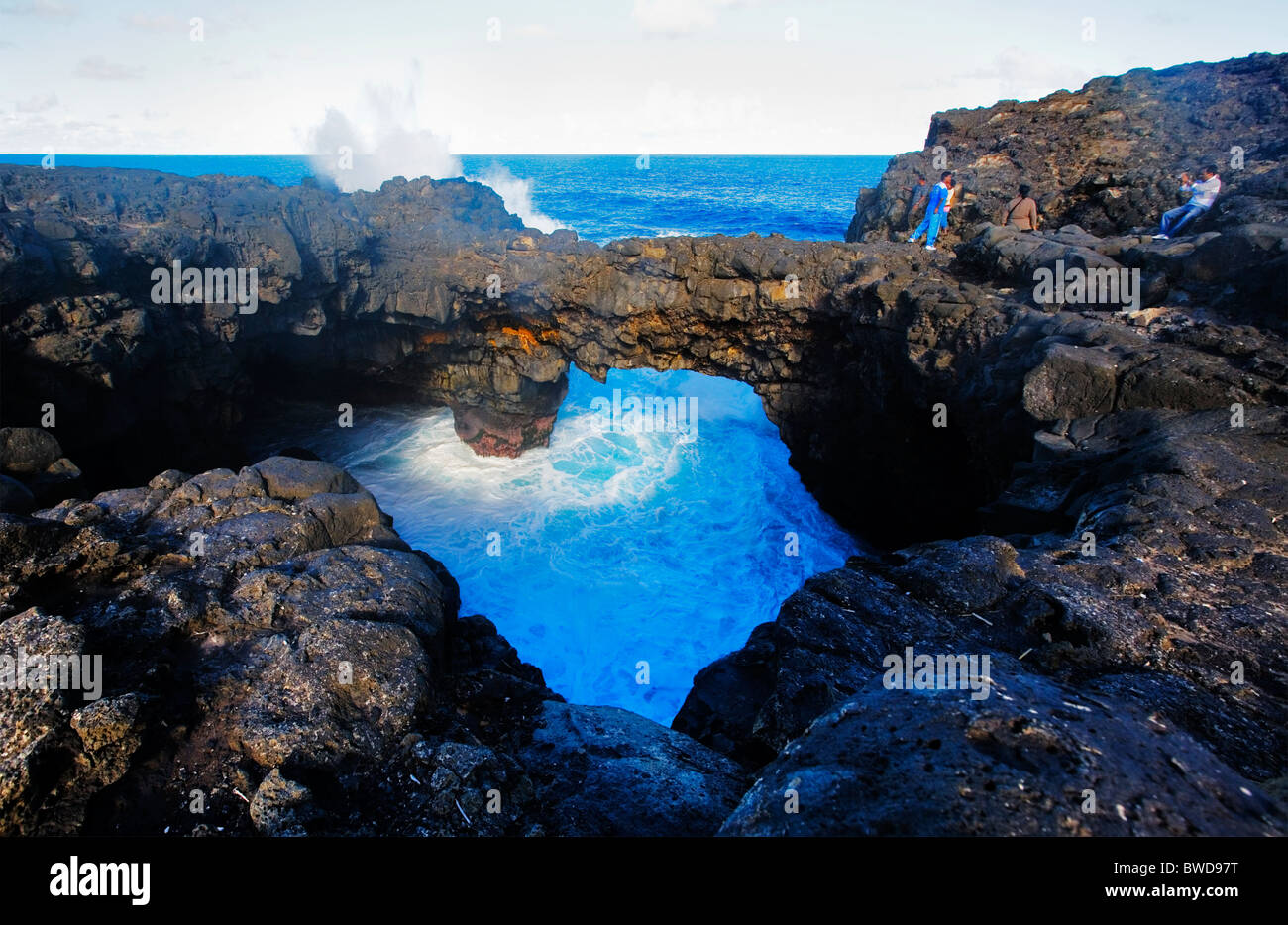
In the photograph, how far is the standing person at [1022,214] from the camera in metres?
14.5

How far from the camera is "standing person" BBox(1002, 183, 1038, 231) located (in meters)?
14.5

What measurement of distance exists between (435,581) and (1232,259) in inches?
453

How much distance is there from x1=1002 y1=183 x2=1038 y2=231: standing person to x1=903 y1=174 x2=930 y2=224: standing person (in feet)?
8.56

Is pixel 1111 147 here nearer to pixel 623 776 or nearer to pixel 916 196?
pixel 916 196

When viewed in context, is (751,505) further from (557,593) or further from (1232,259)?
(1232,259)

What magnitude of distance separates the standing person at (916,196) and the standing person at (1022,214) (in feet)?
8.56

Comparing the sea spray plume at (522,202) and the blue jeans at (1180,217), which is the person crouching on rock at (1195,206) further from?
the sea spray plume at (522,202)

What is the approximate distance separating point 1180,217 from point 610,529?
44.7 ft

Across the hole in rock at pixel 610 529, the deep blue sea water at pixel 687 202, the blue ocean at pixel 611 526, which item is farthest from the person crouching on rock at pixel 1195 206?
the deep blue sea water at pixel 687 202

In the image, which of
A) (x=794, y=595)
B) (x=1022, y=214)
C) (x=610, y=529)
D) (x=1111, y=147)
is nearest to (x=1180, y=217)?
(x=1022, y=214)

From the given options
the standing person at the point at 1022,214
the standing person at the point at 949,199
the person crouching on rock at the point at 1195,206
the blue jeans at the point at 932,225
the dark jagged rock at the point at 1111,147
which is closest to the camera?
the person crouching on rock at the point at 1195,206

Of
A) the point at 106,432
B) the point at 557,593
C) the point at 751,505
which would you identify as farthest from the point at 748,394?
the point at 106,432

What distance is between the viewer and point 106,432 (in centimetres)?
1091

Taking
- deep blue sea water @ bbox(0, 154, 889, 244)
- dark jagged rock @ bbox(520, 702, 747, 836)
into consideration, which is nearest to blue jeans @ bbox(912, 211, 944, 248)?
dark jagged rock @ bbox(520, 702, 747, 836)
